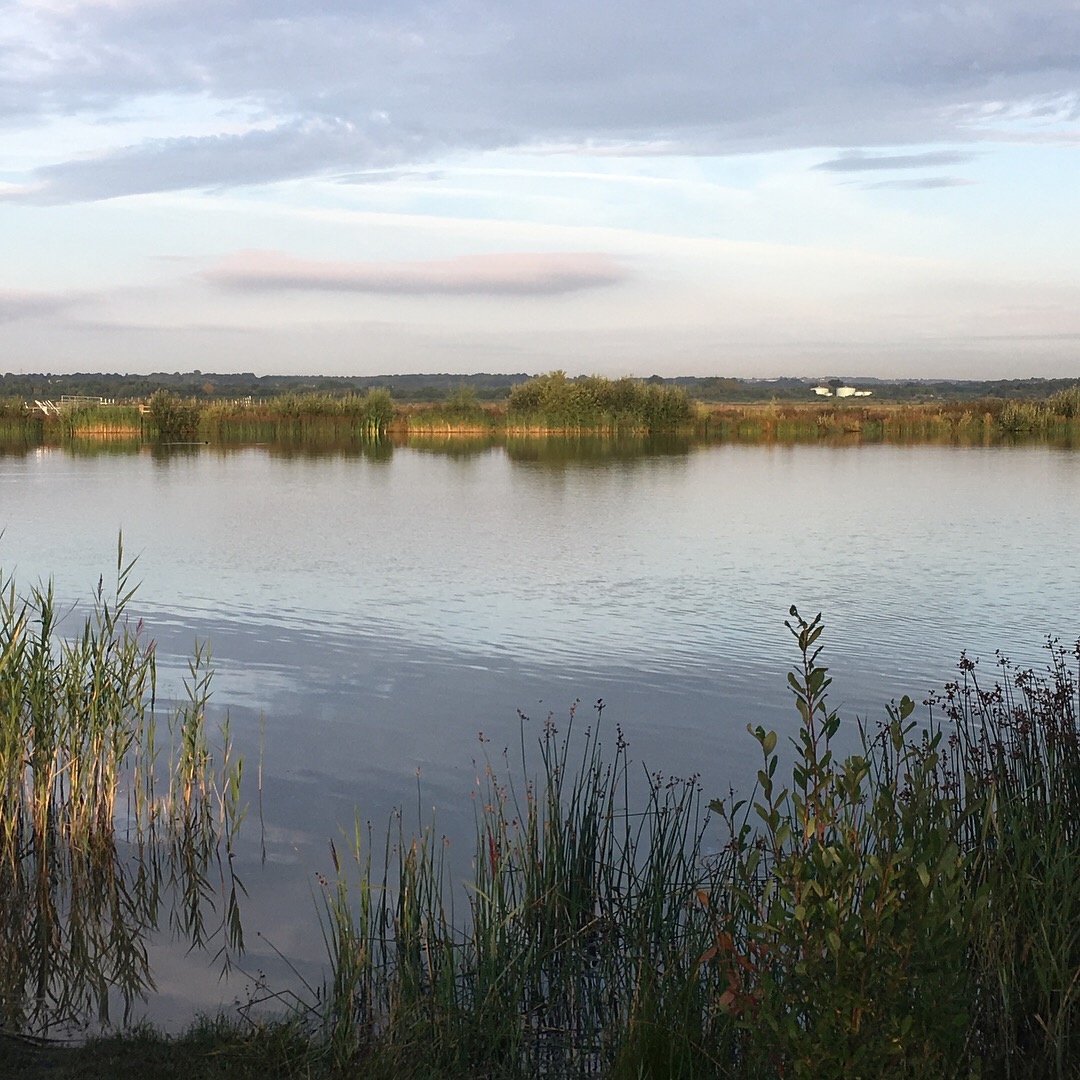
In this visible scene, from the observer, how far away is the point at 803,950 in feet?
8.60

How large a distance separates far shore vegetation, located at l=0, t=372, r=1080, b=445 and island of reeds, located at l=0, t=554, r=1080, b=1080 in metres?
38.8

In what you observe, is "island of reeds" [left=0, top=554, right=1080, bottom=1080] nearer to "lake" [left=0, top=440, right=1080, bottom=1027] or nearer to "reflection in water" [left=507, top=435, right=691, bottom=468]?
"lake" [left=0, top=440, right=1080, bottom=1027]

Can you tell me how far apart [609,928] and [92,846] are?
247cm

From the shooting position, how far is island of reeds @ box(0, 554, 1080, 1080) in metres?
2.62

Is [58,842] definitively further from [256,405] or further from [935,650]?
[256,405]

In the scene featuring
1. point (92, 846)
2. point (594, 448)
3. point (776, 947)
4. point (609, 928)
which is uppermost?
point (594, 448)

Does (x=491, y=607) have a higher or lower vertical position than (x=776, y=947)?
lower

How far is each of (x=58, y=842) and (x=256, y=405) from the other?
4439 cm

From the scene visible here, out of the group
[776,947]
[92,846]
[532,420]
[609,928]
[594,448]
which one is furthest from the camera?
[532,420]

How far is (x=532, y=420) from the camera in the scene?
49.0 m

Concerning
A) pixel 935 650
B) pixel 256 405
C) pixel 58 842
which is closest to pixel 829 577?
pixel 935 650

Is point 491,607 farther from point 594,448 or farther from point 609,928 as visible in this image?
point 594,448

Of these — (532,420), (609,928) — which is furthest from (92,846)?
(532,420)

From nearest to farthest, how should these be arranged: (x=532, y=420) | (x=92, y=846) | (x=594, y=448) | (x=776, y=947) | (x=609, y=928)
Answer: (x=776, y=947) → (x=609, y=928) → (x=92, y=846) → (x=594, y=448) → (x=532, y=420)
